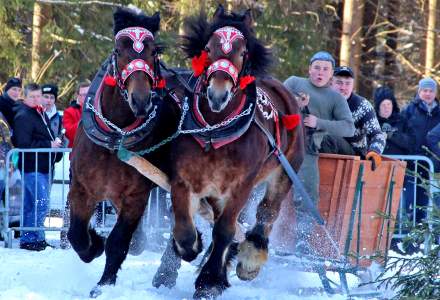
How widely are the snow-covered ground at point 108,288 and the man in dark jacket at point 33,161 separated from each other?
0.88 m

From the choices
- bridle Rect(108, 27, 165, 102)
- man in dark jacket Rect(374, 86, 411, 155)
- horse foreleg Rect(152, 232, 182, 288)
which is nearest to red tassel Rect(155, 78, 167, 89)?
bridle Rect(108, 27, 165, 102)

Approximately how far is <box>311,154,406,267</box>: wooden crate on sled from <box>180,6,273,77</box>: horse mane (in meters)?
1.41

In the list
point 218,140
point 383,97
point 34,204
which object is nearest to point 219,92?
point 218,140

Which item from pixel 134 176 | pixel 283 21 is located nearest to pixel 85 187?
pixel 134 176

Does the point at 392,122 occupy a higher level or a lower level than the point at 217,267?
higher

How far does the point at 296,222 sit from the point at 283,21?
1069 cm

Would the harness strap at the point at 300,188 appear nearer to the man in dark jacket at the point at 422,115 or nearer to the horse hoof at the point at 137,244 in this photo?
the horse hoof at the point at 137,244

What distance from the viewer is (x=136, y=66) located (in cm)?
620

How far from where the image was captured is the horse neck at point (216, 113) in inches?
257

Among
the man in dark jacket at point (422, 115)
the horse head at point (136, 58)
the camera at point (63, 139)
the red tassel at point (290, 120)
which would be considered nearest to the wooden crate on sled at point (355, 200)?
the red tassel at point (290, 120)

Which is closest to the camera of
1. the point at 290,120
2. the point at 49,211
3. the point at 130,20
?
the point at 130,20

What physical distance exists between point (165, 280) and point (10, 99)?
3.94 metres

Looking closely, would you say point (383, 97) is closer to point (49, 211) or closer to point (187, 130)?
point (49, 211)

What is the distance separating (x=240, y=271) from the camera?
7.14 metres
